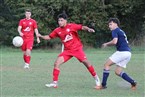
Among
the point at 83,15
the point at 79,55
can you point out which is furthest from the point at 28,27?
the point at 83,15

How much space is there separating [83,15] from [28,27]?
18.3 metres

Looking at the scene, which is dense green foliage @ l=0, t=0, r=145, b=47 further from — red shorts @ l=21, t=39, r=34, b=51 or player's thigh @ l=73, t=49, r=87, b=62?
player's thigh @ l=73, t=49, r=87, b=62

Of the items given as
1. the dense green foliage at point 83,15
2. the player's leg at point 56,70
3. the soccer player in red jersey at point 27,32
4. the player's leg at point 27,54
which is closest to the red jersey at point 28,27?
the soccer player in red jersey at point 27,32

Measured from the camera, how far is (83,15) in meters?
35.1

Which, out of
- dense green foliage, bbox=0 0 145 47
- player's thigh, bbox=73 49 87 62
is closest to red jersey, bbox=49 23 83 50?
player's thigh, bbox=73 49 87 62

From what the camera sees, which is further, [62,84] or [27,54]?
[27,54]

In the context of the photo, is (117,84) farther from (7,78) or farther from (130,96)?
(7,78)

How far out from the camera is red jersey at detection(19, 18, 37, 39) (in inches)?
668

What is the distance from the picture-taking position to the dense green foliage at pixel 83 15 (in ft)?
114

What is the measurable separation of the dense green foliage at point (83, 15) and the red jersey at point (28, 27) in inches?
671

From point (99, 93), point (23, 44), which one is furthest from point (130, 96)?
point (23, 44)

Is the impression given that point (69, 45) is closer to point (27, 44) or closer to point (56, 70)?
point (56, 70)

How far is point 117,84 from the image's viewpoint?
40.6 ft

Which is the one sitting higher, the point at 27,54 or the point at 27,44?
the point at 27,44
